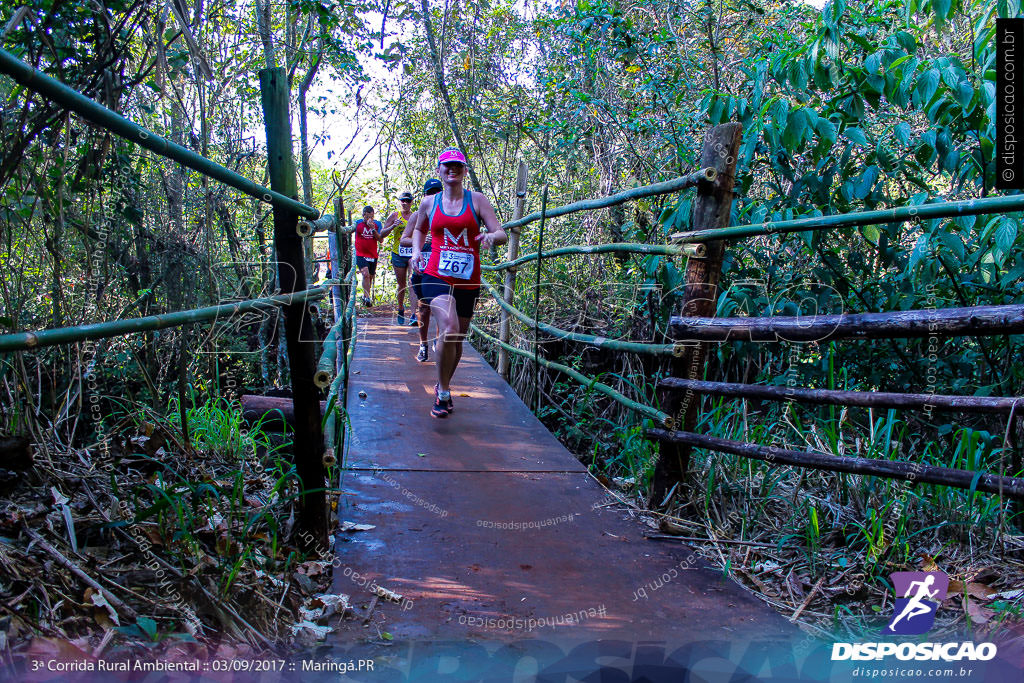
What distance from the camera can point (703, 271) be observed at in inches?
103

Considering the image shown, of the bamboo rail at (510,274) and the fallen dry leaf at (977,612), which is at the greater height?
the bamboo rail at (510,274)

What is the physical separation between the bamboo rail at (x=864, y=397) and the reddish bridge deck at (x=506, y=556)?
547 millimetres

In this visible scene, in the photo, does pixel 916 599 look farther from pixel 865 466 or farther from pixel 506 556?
pixel 506 556

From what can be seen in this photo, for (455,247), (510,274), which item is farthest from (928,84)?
(510,274)

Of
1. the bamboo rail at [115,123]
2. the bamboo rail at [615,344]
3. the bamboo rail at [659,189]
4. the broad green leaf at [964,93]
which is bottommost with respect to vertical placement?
the bamboo rail at [615,344]

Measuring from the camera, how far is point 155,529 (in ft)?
6.42

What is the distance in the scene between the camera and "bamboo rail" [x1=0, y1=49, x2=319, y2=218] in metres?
1.33

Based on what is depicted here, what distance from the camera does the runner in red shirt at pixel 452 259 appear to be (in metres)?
3.99

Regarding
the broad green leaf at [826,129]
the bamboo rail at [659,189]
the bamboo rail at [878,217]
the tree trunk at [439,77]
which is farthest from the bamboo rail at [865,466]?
the tree trunk at [439,77]

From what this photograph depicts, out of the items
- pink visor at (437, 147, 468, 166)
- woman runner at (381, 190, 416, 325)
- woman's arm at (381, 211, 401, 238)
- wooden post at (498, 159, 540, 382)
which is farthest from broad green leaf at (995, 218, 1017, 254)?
woman's arm at (381, 211, 401, 238)

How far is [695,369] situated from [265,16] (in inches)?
300

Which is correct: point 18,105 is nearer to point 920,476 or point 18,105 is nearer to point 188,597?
point 188,597

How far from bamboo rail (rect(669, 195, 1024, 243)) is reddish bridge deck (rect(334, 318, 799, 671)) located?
1.07 meters

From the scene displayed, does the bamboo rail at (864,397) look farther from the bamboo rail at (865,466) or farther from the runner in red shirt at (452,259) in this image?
the runner in red shirt at (452,259)
